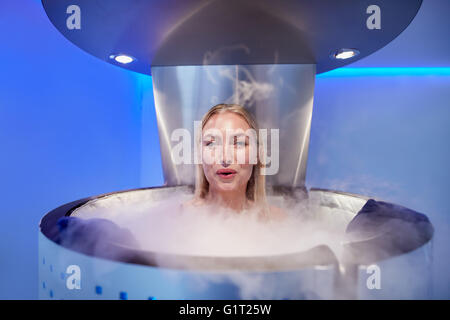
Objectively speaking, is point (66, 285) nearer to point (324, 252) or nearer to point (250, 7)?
point (324, 252)

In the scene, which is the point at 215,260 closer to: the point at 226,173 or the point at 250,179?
the point at 226,173

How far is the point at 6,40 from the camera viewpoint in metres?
0.92

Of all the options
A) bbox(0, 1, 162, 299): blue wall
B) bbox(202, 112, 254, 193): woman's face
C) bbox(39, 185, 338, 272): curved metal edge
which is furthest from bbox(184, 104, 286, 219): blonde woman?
bbox(0, 1, 162, 299): blue wall

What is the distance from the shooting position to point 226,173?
0.82m

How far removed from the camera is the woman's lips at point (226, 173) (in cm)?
81

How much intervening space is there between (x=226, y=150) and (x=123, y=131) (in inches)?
36.0

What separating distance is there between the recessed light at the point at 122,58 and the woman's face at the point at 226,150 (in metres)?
0.32

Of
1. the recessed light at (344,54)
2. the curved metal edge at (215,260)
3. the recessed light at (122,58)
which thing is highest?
the recessed light at (122,58)

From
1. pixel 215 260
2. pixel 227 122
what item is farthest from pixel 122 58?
pixel 215 260

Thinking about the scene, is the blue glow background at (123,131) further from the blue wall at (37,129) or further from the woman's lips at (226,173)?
the woman's lips at (226,173)

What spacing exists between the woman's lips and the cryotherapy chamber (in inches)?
7.6

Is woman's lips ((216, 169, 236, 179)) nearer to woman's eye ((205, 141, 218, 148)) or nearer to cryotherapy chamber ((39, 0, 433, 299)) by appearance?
woman's eye ((205, 141, 218, 148))

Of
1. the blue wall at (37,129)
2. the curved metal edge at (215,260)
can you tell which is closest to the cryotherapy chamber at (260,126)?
the curved metal edge at (215,260)

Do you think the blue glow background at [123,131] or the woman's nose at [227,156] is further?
the blue glow background at [123,131]
